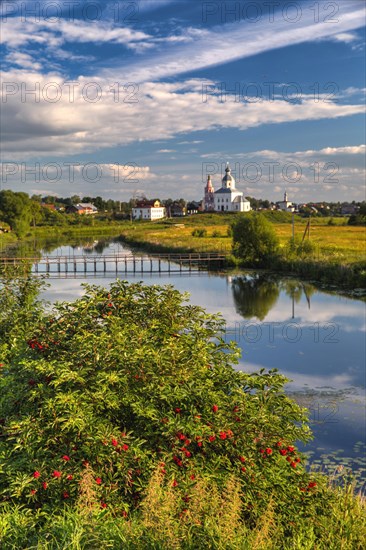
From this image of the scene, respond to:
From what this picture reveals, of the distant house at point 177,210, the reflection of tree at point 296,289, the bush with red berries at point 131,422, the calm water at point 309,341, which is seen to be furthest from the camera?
the distant house at point 177,210

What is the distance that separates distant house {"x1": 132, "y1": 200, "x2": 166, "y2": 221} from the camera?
150 m

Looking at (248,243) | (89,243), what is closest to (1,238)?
(89,243)

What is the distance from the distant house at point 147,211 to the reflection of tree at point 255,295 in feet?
342

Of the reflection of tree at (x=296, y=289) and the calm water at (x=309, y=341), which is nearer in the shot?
the calm water at (x=309, y=341)

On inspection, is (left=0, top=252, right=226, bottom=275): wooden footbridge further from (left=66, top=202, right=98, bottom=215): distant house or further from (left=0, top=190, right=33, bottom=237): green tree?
(left=66, top=202, right=98, bottom=215): distant house

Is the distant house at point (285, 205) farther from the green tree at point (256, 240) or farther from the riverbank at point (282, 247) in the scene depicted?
the green tree at point (256, 240)

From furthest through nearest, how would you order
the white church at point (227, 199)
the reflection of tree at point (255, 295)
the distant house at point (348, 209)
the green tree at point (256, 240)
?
the distant house at point (348, 209), the white church at point (227, 199), the green tree at point (256, 240), the reflection of tree at point (255, 295)

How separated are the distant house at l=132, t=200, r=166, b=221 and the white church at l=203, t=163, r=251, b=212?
1704 cm

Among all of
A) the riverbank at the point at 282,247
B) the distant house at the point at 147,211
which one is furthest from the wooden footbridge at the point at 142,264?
the distant house at the point at 147,211

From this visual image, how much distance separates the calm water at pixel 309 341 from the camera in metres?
13.8

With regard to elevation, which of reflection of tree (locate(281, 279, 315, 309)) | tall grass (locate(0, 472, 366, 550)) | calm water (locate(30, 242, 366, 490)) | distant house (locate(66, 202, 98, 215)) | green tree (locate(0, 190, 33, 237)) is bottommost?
calm water (locate(30, 242, 366, 490))

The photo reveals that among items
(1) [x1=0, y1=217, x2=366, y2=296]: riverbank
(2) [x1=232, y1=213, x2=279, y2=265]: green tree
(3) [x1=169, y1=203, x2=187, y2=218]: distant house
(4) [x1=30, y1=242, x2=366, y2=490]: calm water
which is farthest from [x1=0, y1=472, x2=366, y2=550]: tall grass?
(3) [x1=169, y1=203, x2=187, y2=218]: distant house

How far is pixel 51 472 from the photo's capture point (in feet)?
18.0

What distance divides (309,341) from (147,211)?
426 ft
